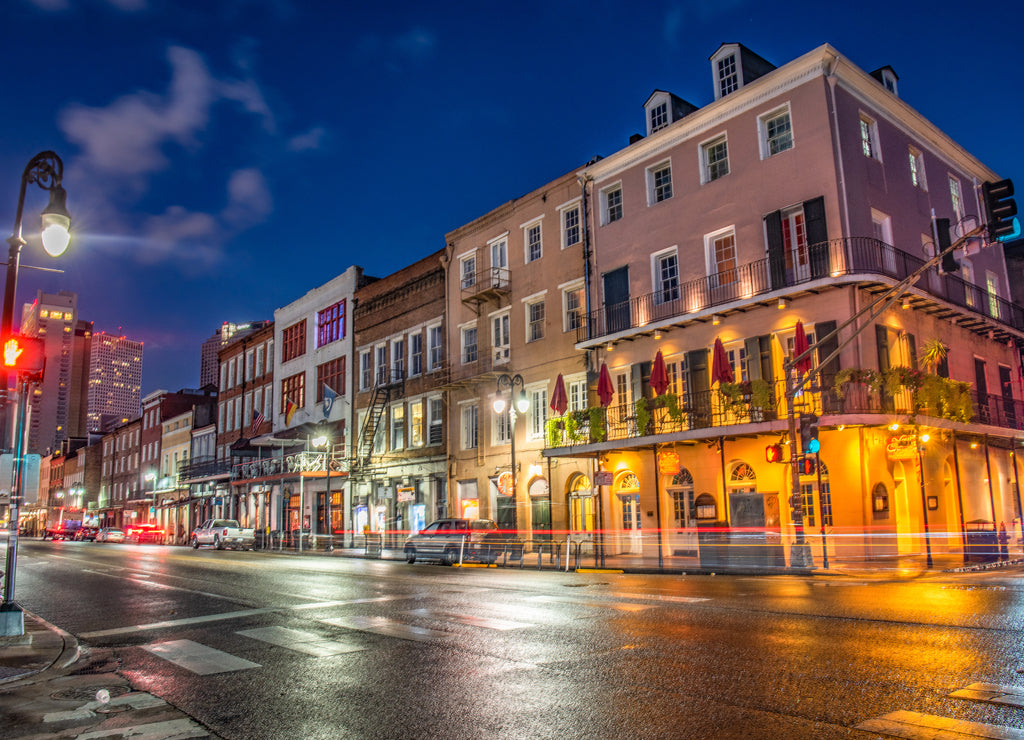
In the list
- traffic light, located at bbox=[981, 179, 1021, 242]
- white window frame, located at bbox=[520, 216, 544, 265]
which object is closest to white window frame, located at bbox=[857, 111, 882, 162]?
traffic light, located at bbox=[981, 179, 1021, 242]

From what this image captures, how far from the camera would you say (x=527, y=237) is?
33.8 meters

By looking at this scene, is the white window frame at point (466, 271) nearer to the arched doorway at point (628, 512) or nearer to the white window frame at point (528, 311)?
the white window frame at point (528, 311)

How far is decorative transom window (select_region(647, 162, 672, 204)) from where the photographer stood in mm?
28500

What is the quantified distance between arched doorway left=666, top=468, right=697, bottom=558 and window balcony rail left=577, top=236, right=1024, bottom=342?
5.46 meters

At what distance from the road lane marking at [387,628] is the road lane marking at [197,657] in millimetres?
1938

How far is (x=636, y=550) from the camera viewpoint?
88.5 ft

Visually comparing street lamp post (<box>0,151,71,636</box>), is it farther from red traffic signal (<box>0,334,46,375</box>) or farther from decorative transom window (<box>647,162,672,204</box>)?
decorative transom window (<box>647,162,672,204</box>)

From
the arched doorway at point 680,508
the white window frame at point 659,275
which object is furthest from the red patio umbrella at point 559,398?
the arched doorway at point 680,508

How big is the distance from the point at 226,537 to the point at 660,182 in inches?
1207

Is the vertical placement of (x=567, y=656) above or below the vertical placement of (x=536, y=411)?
below

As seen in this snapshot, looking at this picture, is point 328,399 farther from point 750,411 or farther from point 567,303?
point 750,411

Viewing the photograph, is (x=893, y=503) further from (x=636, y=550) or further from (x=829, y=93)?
(x=829, y=93)

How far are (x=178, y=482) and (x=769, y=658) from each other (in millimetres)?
62920

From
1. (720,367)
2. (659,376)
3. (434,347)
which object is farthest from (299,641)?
(434,347)
